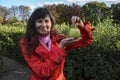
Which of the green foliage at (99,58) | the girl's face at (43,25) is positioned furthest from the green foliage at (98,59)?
the girl's face at (43,25)

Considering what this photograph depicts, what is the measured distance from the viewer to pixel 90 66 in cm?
702

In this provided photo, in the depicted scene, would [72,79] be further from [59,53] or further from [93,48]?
[59,53]

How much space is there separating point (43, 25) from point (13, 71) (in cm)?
841

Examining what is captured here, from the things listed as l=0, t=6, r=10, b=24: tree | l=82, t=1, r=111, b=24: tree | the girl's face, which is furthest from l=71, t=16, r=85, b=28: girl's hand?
l=0, t=6, r=10, b=24: tree

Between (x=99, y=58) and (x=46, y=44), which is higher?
(x=46, y=44)

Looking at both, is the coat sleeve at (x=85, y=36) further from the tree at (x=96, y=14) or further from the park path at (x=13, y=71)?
the park path at (x=13, y=71)

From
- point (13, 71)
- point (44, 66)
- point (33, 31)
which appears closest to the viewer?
point (44, 66)

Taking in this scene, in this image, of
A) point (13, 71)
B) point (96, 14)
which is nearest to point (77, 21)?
point (96, 14)

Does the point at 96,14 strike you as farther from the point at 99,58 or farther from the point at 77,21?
the point at 77,21

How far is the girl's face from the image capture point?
3.16 metres

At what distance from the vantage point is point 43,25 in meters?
3.16

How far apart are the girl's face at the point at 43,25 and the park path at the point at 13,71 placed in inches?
278

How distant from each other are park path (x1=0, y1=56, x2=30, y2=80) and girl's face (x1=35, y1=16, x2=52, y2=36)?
706cm

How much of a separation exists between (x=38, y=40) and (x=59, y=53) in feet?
0.96
